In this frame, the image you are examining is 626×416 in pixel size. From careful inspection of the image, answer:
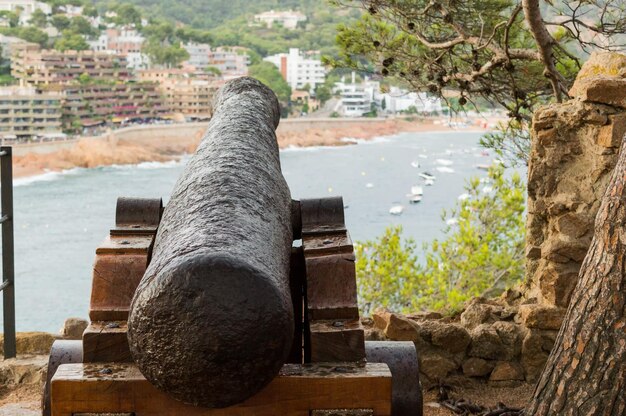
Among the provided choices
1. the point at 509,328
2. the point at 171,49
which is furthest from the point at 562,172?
the point at 171,49

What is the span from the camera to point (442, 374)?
3.92 metres

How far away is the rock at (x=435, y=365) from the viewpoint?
3900 millimetres

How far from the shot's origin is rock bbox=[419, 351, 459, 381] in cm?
390

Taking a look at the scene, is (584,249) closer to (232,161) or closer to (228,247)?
(232,161)

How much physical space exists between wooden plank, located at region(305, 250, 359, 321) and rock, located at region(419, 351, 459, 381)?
1537 millimetres

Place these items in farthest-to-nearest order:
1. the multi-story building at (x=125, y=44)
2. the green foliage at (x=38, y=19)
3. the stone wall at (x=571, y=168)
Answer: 1. the green foliage at (x=38, y=19)
2. the multi-story building at (x=125, y=44)
3. the stone wall at (x=571, y=168)

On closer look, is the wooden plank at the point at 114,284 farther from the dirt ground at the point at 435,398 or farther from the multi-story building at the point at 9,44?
the multi-story building at the point at 9,44

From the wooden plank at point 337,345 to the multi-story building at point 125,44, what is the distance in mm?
54406

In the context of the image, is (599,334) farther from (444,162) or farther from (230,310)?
(444,162)

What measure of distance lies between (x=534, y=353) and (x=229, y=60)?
149 ft

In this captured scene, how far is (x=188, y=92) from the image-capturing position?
45250 mm

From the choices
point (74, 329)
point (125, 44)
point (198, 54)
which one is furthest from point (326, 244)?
point (125, 44)

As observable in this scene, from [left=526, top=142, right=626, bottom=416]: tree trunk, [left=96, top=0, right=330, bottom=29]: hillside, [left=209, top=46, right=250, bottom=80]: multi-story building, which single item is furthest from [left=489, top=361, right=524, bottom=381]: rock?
[left=209, top=46, right=250, bottom=80]: multi-story building

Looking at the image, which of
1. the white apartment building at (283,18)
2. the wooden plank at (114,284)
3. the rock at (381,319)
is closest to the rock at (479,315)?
the rock at (381,319)
